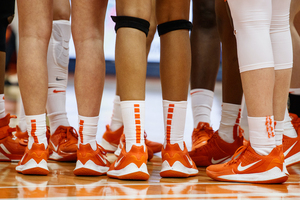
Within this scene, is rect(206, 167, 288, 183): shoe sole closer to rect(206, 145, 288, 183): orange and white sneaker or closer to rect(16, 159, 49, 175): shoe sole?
rect(206, 145, 288, 183): orange and white sneaker

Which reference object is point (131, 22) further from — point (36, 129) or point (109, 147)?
point (109, 147)

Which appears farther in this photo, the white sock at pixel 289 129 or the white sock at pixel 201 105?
the white sock at pixel 201 105

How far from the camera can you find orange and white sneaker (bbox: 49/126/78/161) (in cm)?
161

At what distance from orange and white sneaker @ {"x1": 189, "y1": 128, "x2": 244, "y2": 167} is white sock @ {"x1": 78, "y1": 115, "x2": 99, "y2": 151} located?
0.50 m

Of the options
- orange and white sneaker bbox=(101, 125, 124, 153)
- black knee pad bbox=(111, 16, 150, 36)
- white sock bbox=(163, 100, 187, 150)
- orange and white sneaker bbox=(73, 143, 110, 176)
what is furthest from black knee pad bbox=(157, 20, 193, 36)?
orange and white sneaker bbox=(101, 125, 124, 153)

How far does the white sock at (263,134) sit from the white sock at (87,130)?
601 mm

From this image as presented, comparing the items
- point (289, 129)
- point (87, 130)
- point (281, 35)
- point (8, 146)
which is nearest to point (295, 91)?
point (289, 129)

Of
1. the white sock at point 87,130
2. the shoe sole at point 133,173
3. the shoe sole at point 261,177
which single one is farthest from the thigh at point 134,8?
the shoe sole at point 261,177

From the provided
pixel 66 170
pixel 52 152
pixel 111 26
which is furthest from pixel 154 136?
pixel 111 26

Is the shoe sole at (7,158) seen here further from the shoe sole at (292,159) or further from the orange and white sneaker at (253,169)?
the shoe sole at (292,159)

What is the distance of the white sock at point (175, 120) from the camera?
1.37 m

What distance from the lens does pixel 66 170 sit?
4.67 feet

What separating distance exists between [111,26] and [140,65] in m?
8.01

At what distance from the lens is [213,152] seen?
1.62m
